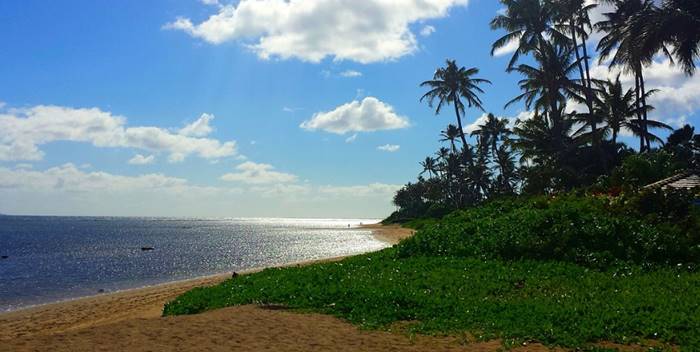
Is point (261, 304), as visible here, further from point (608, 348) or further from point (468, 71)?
point (468, 71)

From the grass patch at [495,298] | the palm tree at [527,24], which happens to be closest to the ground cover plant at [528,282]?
the grass patch at [495,298]

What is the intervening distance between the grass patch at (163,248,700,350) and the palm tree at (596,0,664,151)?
16.6m

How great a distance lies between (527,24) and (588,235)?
92.6ft

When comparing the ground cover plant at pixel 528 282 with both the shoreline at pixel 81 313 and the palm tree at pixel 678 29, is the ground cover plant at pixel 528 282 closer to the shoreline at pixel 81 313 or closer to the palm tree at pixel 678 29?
the shoreline at pixel 81 313

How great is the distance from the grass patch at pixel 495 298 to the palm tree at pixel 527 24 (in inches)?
1146

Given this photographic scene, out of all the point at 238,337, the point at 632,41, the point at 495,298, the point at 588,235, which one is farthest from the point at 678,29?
the point at 238,337

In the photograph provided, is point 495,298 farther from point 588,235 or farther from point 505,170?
point 505,170

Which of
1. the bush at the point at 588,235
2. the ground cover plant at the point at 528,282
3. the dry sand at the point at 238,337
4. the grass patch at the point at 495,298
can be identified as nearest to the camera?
the dry sand at the point at 238,337

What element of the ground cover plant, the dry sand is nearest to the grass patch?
the ground cover plant

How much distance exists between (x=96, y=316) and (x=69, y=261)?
32775 mm

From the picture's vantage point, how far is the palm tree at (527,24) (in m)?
40.5

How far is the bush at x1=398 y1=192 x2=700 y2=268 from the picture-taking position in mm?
16031

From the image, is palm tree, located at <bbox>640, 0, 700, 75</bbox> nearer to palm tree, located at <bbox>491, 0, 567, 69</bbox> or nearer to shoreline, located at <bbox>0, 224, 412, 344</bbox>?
palm tree, located at <bbox>491, 0, 567, 69</bbox>

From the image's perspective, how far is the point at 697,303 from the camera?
1075 cm
